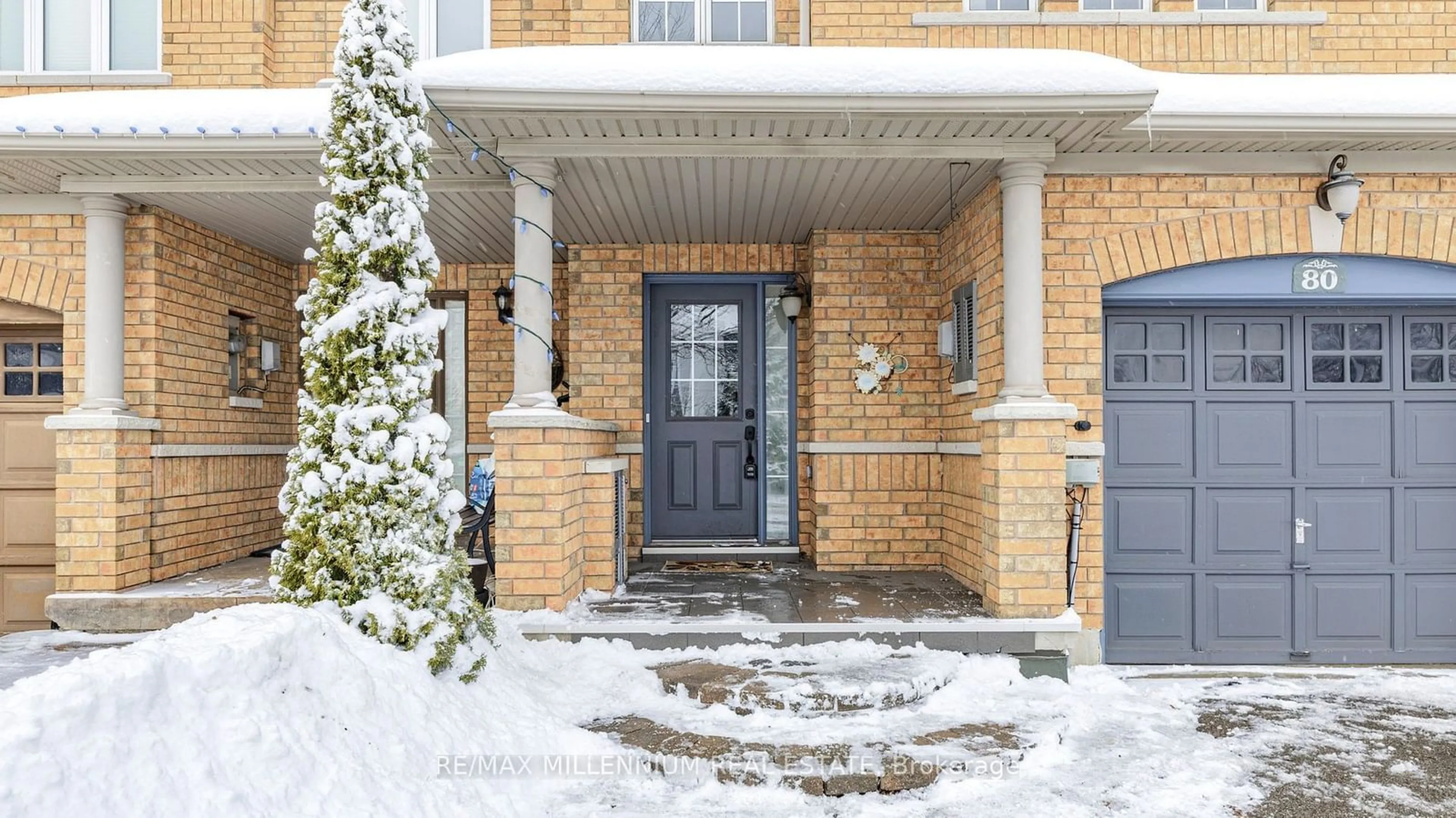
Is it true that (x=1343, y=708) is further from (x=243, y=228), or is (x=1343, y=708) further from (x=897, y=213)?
(x=243, y=228)

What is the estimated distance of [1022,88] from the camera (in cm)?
451

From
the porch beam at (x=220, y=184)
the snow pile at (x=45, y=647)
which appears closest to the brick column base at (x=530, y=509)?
the porch beam at (x=220, y=184)

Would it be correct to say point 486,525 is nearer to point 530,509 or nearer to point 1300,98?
point 530,509

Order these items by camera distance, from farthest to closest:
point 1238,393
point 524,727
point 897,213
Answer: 1. point 897,213
2. point 1238,393
3. point 524,727

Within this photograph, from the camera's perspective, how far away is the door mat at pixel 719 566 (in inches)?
264

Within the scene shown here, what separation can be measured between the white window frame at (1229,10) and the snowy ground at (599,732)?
175 inches

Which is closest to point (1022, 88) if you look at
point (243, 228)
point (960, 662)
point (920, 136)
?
point (920, 136)

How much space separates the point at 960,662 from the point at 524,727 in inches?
→ 94.6

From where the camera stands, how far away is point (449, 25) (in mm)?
6898

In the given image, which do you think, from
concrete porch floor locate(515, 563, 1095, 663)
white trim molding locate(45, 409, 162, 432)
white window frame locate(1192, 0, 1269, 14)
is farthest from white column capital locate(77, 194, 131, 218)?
white window frame locate(1192, 0, 1269, 14)

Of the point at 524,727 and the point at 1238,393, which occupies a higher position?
the point at 1238,393

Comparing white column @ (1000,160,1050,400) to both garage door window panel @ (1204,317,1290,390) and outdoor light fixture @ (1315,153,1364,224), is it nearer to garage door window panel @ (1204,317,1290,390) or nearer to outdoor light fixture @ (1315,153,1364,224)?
garage door window panel @ (1204,317,1290,390)

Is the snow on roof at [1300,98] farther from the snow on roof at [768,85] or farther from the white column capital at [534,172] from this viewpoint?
the white column capital at [534,172]

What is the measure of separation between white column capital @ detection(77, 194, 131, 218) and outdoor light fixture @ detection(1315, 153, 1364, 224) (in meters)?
7.90
